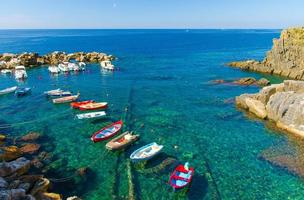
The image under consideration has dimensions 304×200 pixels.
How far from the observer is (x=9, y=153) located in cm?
2777

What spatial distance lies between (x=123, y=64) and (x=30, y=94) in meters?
42.1

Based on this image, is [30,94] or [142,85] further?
[142,85]

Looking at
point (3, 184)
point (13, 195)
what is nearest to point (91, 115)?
point (3, 184)

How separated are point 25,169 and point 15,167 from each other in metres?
1.05

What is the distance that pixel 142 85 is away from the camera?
207 feet

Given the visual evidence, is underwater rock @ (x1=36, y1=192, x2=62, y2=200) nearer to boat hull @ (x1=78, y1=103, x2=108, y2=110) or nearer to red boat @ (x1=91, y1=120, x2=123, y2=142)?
red boat @ (x1=91, y1=120, x2=123, y2=142)

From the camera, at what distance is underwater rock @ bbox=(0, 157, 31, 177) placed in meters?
23.4

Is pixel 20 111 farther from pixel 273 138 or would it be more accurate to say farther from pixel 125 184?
pixel 273 138

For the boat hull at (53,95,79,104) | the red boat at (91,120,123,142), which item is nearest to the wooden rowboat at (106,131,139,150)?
the red boat at (91,120,123,142)

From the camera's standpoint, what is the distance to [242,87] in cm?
5984

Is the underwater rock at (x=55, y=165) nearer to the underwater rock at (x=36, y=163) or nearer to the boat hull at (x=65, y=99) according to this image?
the underwater rock at (x=36, y=163)

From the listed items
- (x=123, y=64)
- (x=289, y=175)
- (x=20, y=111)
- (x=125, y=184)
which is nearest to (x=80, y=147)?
(x=125, y=184)

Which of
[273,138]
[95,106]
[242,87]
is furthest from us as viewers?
[242,87]

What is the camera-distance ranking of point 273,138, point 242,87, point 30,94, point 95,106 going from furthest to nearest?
point 242,87, point 30,94, point 95,106, point 273,138
